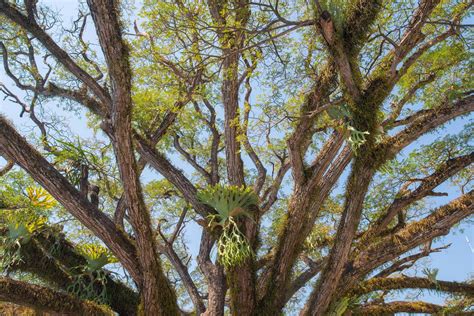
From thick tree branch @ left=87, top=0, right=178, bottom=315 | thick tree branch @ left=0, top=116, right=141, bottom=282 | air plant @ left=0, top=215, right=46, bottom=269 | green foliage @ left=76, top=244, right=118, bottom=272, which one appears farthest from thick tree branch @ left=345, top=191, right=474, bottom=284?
air plant @ left=0, top=215, right=46, bottom=269

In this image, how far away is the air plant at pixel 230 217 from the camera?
445 cm

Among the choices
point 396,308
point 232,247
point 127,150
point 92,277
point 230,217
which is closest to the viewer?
point 127,150

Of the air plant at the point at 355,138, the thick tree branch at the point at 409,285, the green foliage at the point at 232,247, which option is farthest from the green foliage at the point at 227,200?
the thick tree branch at the point at 409,285

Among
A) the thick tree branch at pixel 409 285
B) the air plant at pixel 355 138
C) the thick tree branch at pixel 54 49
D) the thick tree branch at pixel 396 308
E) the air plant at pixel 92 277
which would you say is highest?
the thick tree branch at pixel 54 49

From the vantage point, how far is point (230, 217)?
4.66 m

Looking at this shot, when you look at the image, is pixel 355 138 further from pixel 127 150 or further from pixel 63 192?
pixel 63 192

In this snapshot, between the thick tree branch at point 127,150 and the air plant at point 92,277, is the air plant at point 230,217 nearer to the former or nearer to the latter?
the thick tree branch at point 127,150

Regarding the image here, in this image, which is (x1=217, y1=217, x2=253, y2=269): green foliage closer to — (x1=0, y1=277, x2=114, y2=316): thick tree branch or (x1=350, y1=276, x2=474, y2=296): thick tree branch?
(x1=0, y1=277, x2=114, y2=316): thick tree branch

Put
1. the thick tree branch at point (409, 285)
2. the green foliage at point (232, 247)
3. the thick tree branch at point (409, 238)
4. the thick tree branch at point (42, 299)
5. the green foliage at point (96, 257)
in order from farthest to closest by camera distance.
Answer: the thick tree branch at point (409, 285) → the green foliage at point (96, 257) → the thick tree branch at point (409, 238) → the green foliage at point (232, 247) → the thick tree branch at point (42, 299)

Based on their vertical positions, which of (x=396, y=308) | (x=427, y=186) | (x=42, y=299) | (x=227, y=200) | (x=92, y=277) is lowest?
(x=42, y=299)

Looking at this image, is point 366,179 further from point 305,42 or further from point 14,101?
point 14,101

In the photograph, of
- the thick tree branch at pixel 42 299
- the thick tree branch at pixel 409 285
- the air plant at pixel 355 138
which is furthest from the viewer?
the thick tree branch at pixel 409 285

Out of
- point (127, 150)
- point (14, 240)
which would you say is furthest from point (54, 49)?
point (14, 240)

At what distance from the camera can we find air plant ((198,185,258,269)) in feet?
14.6
